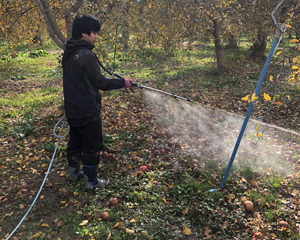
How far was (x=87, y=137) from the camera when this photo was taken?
3.31 meters

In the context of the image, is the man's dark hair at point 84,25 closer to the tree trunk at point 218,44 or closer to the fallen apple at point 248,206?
the fallen apple at point 248,206

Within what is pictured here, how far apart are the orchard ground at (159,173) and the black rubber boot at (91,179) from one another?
12cm

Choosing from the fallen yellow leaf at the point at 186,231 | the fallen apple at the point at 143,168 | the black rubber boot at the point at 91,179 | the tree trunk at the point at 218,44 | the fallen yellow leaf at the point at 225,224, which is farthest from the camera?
the tree trunk at the point at 218,44

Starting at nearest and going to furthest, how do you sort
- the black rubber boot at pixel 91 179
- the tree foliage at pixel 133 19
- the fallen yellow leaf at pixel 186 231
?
the fallen yellow leaf at pixel 186 231
the black rubber boot at pixel 91 179
the tree foliage at pixel 133 19

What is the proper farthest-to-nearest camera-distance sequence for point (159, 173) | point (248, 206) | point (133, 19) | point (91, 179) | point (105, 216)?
point (133, 19), point (159, 173), point (91, 179), point (248, 206), point (105, 216)

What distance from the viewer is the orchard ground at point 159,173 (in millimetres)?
2980

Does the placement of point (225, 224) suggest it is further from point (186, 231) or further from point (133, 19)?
point (133, 19)

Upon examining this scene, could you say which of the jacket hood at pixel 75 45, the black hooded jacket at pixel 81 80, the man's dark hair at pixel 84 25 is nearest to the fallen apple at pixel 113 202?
the black hooded jacket at pixel 81 80

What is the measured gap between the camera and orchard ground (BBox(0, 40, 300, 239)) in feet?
9.78

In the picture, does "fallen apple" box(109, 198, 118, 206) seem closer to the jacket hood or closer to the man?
the man

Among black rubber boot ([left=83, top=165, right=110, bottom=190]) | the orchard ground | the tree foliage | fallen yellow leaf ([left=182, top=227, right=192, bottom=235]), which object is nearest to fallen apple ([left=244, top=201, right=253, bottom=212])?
the orchard ground

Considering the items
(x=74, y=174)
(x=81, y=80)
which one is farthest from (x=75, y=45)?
(x=74, y=174)

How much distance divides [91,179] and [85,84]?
154 cm

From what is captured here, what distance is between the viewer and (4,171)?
4.07m
